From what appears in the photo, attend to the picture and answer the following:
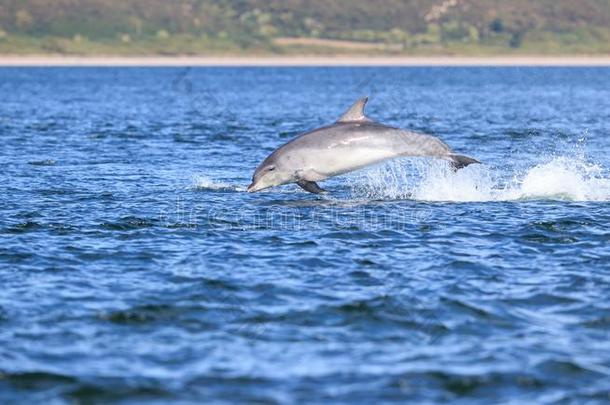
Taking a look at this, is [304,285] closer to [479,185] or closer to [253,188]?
[253,188]

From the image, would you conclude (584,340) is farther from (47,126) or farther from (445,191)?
(47,126)

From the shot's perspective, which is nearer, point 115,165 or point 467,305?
point 467,305

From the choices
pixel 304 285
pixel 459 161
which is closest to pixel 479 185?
pixel 459 161

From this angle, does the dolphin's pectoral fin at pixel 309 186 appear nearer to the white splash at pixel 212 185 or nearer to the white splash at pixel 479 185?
the white splash at pixel 479 185

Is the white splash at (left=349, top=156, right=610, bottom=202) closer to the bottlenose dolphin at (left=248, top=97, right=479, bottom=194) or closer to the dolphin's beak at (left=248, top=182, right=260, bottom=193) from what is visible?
the bottlenose dolphin at (left=248, top=97, right=479, bottom=194)

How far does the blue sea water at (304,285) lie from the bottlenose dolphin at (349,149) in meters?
0.82

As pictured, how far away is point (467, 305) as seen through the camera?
1575 cm

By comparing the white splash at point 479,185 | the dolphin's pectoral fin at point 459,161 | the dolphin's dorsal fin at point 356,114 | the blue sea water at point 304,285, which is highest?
the dolphin's dorsal fin at point 356,114

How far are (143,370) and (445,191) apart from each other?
581 inches

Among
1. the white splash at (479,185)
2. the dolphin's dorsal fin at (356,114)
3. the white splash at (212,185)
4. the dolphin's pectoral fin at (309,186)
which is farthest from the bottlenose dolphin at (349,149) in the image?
the white splash at (212,185)

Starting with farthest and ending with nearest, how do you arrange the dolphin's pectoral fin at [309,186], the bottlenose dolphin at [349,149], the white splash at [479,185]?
1. the white splash at [479,185]
2. the dolphin's pectoral fin at [309,186]
3. the bottlenose dolphin at [349,149]

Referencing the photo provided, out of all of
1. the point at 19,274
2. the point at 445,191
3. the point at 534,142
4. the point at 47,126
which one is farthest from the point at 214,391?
the point at 47,126

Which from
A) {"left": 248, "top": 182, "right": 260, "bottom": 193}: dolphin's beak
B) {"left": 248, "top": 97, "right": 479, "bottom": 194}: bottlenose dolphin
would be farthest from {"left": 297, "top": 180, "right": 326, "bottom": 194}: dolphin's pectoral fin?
{"left": 248, "top": 182, "right": 260, "bottom": 193}: dolphin's beak

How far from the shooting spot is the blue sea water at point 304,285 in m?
12.8
